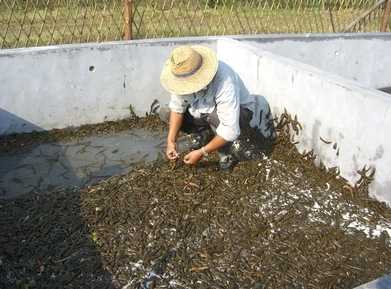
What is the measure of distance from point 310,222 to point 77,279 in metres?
1.66

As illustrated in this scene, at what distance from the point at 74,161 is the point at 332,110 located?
2.42 m

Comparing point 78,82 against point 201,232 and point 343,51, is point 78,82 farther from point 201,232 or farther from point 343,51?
point 343,51

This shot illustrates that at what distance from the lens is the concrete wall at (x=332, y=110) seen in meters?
3.05

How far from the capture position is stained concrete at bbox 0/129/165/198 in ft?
11.9

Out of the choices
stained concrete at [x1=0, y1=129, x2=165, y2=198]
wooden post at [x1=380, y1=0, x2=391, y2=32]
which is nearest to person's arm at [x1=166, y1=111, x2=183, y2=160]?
stained concrete at [x1=0, y1=129, x2=165, y2=198]

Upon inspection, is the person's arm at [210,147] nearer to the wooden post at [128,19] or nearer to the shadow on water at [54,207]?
the shadow on water at [54,207]

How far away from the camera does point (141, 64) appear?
4.70m

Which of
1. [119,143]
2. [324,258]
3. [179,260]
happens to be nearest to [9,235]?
[179,260]

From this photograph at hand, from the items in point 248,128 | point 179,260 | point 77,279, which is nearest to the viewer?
point 77,279

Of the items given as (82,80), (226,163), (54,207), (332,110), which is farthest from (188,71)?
(82,80)

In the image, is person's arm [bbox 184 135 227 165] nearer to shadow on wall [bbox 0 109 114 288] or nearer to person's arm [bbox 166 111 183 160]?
person's arm [bbox 166 111 183 160]

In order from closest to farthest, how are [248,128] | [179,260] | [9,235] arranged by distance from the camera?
1. [179,260]
2. [9,235]
3. [248,128]

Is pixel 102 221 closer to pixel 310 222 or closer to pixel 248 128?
pixel 310 222

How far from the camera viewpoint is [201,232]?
2930mm
